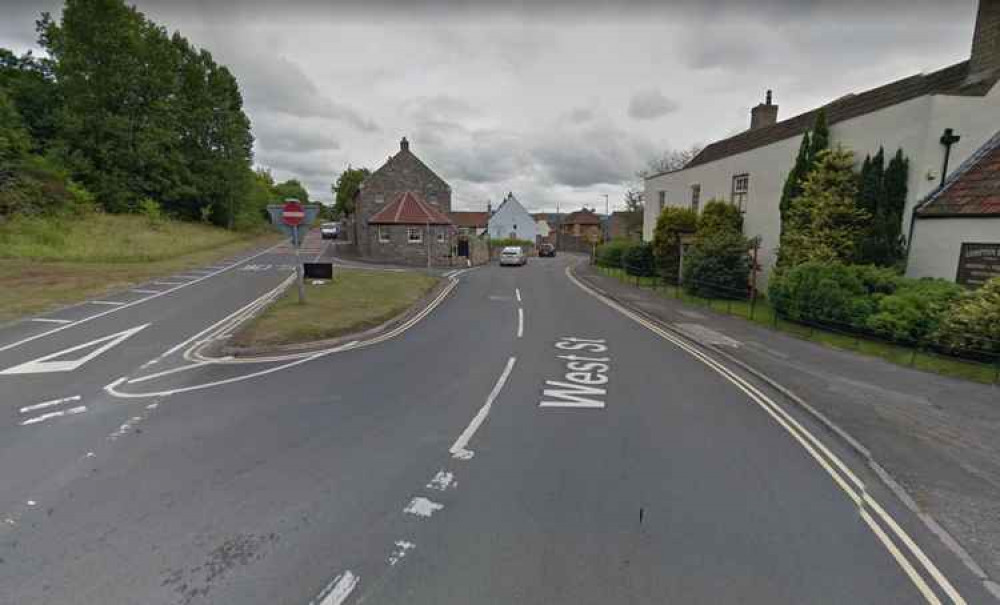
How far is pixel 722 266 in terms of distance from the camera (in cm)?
1622

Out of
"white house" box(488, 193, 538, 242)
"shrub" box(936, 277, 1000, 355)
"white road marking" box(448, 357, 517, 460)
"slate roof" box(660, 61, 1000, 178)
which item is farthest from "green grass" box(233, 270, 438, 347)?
"white house" box(488, 193, 538, 242)

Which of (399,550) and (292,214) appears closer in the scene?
(399,550)

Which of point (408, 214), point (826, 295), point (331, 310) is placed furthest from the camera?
point (408, 214)

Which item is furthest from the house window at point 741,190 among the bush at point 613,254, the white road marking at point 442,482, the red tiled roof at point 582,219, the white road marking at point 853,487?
the red tiled roof at point 582,219

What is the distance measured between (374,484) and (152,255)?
26714mm

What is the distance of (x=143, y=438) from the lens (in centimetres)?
456

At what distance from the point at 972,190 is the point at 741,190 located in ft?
28.2

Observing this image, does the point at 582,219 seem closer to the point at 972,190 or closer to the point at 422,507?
the point at 972,190

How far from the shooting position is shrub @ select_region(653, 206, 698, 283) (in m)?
20.7

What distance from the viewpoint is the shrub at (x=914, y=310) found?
347 inches

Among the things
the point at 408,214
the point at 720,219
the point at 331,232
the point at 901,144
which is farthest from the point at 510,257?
the point at 331,232

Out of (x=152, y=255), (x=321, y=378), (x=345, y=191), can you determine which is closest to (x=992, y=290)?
(x=321, y=378)

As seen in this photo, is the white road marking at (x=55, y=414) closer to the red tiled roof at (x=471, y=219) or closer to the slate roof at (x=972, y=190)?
the slate roof at (x=972, y=190)

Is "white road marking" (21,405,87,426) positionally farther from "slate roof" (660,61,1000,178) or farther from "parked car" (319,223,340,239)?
"parked car" (319,223,340,239)
